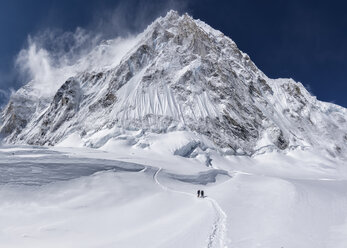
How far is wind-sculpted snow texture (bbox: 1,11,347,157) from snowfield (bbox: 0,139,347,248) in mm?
40804

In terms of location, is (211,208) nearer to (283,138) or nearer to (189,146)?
(189,146)

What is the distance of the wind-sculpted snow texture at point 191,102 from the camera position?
258 ft

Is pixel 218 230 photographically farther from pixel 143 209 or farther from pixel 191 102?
pixel 191 102

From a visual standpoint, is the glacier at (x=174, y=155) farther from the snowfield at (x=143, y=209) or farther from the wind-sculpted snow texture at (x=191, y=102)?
the wind-sculpted snow texture at (x=191, y=102)

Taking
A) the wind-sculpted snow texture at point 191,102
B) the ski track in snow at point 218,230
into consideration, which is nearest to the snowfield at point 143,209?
the ski track in snow at point 218,230

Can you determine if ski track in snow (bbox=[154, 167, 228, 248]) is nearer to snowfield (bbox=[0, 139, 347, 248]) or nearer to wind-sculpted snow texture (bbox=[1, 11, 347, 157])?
snowfield (bbox=[0, 139, 347, 248])

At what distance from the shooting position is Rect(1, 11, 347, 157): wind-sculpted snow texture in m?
78.8

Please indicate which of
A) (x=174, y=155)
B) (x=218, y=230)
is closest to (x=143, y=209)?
(x=218, y=230)

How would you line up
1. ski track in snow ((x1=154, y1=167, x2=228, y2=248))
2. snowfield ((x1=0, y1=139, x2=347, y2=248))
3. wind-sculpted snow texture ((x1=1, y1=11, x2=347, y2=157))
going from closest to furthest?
ski track in snow ((x1=154, y1=167, x2=228, y2=248)), snowfield ((x1=0, y1=139, x2=347, y2=248)), wind-sculpted snow texture ((x1=1, y1=11, x2=347, y2=157))

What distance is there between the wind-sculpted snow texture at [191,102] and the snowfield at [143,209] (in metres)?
40.8

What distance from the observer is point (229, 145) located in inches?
2972

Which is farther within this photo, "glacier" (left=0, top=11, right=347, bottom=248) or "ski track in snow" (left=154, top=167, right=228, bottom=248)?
"glacier" (left=0, top=11, right=347, bottom=248)

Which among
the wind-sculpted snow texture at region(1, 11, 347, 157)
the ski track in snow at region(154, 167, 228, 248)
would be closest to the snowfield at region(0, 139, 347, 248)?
the ski track in snow at region(154, 167, 228, 248)

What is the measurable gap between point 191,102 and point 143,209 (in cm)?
6387
